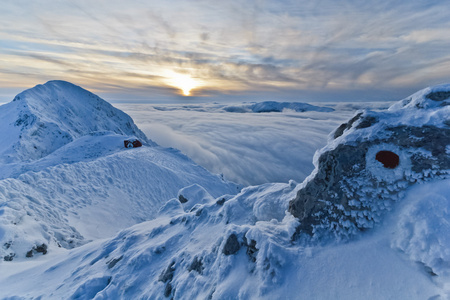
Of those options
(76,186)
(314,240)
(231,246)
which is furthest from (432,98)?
(76,186)

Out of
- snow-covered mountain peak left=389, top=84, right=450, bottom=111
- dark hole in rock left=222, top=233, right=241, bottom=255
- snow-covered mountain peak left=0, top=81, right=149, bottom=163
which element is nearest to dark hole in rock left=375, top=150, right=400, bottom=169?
snow-covered mountain peak left=389, top=84, right=450, bottom=111

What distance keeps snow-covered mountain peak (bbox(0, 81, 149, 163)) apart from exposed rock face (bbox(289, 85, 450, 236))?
2052 inches

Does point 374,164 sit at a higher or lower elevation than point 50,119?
higher

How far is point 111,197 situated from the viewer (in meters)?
23.1

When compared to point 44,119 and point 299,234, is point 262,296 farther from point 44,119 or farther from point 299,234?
point 44,119

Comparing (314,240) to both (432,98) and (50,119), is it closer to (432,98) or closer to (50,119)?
(432,98)

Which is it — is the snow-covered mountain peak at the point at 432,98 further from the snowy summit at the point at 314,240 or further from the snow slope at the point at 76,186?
the snow slope at the point at 76,186

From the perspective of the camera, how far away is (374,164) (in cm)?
607

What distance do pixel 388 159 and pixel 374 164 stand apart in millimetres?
353

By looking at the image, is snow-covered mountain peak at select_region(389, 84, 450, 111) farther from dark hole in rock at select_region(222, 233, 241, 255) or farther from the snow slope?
the snow slope

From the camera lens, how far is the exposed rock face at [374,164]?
18.6ft

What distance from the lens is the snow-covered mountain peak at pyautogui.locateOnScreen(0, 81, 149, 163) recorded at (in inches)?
1829

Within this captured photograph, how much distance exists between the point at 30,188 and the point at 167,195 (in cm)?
1281

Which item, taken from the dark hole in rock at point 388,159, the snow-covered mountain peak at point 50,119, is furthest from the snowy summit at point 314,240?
the snow-covered mountain peak at point 50,119
